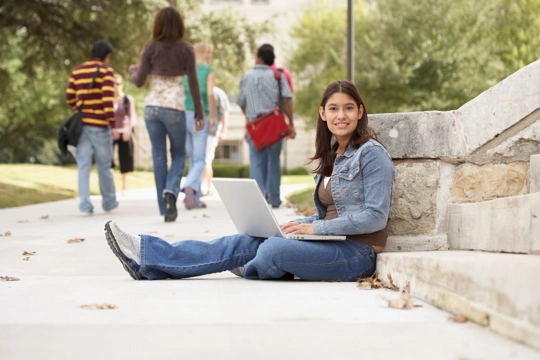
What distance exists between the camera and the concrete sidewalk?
11.0 ft

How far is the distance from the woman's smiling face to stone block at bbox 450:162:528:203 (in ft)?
2.76

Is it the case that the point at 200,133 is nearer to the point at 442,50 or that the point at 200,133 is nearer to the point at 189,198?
the point at 189,198

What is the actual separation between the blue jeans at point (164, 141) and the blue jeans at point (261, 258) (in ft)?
15.4

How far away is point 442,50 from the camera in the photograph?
1357 inches

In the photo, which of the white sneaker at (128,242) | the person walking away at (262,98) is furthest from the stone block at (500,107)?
the person walking away at (262,98)

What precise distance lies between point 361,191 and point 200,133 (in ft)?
25.9

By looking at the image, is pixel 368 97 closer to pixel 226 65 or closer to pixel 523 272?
pixel 226 65

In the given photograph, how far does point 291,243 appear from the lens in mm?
5305

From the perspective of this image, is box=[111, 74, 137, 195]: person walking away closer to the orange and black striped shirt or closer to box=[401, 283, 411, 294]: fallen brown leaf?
the orange and black striped shirt

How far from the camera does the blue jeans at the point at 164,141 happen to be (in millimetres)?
10188

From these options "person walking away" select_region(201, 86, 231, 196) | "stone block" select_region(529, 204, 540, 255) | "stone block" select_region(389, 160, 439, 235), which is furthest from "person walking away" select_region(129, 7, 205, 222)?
"stone block" select_region(529, 204, 540, 255)

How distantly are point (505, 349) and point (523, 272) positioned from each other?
0.33m

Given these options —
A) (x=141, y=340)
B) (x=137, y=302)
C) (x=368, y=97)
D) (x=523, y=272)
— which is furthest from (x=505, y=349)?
(x=368, y=97)

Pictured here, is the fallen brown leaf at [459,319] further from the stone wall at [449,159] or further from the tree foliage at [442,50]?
the tree foliage at [442,50]
